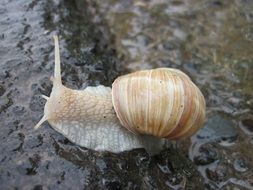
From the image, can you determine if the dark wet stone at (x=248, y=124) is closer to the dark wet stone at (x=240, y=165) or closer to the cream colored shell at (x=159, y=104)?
the dark wet stone at (x=240, y=165)

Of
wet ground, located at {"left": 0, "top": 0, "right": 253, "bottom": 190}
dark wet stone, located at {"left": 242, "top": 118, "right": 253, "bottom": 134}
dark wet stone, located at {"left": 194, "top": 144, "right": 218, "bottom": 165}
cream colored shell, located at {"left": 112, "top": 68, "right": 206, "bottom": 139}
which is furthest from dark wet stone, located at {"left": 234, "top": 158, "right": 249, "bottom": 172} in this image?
cream colored shell, located at {"left": 112, "top": 68, "right": 206, "bottom": 139}

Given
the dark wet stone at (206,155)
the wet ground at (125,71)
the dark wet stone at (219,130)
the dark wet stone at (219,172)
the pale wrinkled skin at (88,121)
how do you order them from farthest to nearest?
the dark wet stone at (219,130), the dark wet stone at (206,155), the dark wet stone at (219,172), the pale wrinkled skin at (88,121), the wet ground at (125,71)

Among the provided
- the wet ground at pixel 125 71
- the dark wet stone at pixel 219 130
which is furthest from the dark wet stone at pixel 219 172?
the dark wet stone at pixel 219 130

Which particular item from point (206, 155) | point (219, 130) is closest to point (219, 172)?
point (206, 155)

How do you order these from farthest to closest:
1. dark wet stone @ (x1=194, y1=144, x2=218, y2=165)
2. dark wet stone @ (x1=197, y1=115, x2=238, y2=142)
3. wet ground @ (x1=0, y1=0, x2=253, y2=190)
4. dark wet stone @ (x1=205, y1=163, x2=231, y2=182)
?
dark wet stone @ (x1=197, y1=115, x2=238, y2=142) → dark wet stone @ (x1=194, y1=144, x2=218, y2=165) → dark wet stone @ (x1=205, y1=163, x2=231, y2=182) → wet ground @ (x1=0, y1=0, x2=253, y2=190)

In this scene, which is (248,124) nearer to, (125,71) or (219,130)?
(219,130)

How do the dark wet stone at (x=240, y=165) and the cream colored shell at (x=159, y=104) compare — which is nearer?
the cream colored shell at (x=159, y=104)

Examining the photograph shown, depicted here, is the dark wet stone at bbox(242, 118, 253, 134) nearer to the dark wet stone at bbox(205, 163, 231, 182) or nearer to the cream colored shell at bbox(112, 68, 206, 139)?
the dark wet stone at bbox(205, 163, 231, 182)
